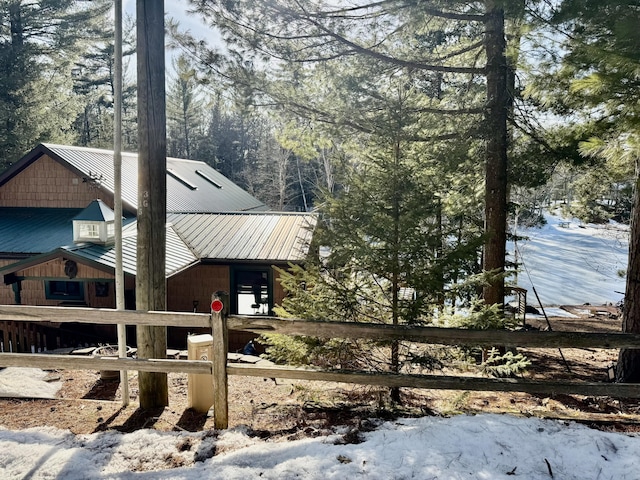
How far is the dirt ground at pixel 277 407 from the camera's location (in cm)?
414

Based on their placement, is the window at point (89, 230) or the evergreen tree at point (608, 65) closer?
the evergreen tree at point (608, 65)

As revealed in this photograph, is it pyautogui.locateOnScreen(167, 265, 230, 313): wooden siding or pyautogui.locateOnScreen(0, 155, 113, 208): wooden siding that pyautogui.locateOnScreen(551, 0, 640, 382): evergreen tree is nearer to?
pyautogui.locateOnScreen(167, 265, 230, 313): wooden siding

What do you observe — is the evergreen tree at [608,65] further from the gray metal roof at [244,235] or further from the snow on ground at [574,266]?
the snow on ground at [574,266]

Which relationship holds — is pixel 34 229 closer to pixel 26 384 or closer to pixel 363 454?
pixel 26 384

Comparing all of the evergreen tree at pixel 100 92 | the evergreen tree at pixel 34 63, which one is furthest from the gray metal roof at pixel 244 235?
the evergreen tree at pixel 100 92

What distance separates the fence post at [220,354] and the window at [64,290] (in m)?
9.98

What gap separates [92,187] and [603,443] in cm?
1497

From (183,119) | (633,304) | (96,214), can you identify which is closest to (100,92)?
(183,119)

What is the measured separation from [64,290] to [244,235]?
5.27 metres

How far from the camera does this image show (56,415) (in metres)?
4.52

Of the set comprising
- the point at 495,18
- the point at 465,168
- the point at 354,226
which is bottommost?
the point at 354,226

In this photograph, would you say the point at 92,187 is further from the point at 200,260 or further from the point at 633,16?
the point at 633,16

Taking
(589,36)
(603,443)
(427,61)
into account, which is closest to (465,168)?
(427,61)

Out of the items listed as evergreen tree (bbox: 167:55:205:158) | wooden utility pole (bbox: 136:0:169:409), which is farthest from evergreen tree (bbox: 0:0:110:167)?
wooden utility pole (bbox: 136:0:169:409)
